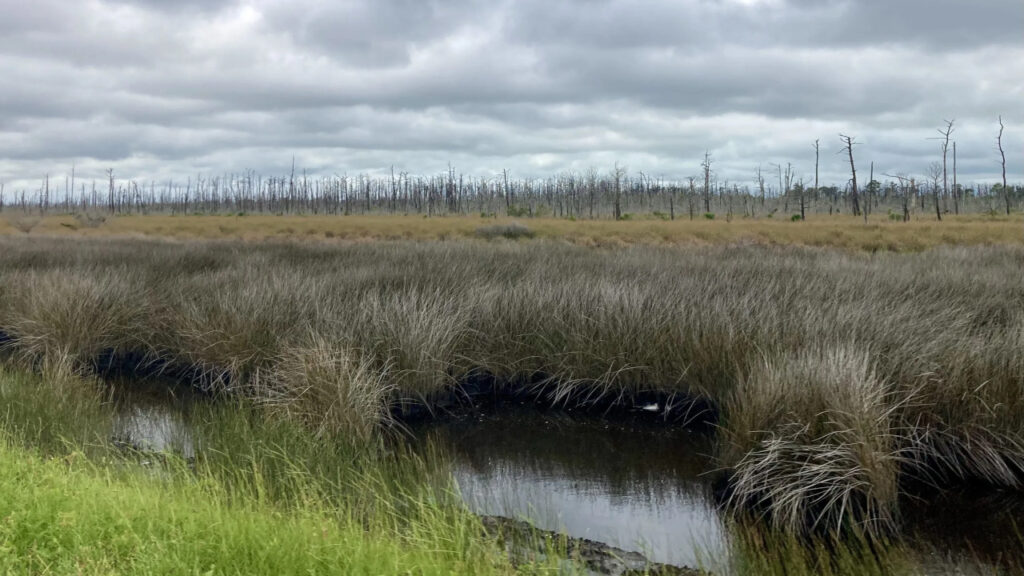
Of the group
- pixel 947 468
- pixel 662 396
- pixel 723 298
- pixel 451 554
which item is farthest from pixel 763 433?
pixel 723 298

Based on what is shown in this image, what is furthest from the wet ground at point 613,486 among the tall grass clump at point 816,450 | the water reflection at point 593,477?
the tall grass clump at point 816,450

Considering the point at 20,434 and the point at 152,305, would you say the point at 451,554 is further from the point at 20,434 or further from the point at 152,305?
the point at 152,305

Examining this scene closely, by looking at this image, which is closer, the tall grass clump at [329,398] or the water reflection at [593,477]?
the water reflection at [593,477]

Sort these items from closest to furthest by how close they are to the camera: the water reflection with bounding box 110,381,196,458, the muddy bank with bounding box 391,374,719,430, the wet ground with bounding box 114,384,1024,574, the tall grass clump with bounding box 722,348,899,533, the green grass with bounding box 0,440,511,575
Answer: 1. the green grass with bounding box 0,440,511,575
2. the wet ground with bounding box 114,384,1024,574
3. the tall grass clump with bounding box 722,348,899,533
4. the water reflection with bounding box 110,381,196,458
5. the muddy bank with bounding box 391,374,719,430

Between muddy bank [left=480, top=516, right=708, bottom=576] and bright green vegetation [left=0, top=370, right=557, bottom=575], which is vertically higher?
bright green vegetation [left=0, top=370, right=557, bottom=575]

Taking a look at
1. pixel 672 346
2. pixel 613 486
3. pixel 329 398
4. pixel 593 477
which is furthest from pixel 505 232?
pixel 613 486

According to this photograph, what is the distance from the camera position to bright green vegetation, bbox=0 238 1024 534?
5.64 meters

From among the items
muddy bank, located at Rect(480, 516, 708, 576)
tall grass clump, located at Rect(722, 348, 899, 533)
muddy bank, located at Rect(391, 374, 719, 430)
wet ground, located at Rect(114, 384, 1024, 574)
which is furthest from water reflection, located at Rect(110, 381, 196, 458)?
tall grass clump, located at Rect(722, 348, 899, 533)

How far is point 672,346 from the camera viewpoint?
27.5 ft

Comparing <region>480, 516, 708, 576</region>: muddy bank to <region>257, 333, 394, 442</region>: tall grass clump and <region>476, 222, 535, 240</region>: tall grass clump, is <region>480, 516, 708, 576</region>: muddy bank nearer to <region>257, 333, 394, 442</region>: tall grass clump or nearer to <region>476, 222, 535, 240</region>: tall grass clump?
<region>257, 333, 394, 442</region>: tall grass clump

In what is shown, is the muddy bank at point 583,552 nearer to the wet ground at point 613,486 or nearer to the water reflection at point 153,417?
the wet ground at point 613,486

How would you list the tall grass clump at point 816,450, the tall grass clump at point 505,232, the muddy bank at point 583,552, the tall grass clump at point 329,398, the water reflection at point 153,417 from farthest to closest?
1. the tall grass clump at point 505,232
2. the water reflection at point 153,417
3. the tall grass clump at point 329,398
4. the tall grass clump at point 816,450
5. the muddy bank at point 583,552

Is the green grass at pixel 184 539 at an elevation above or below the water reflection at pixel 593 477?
above

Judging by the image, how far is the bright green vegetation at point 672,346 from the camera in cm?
564
